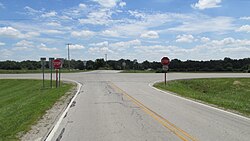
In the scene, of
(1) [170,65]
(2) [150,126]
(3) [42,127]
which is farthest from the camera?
(1) [170,65]

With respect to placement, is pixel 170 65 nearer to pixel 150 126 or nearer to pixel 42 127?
pixel 150 126

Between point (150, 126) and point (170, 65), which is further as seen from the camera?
point (170, 65)

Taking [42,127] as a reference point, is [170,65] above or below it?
above

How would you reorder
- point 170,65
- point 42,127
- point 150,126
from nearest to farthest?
point 150,126 < point 42,127 < point 170,65

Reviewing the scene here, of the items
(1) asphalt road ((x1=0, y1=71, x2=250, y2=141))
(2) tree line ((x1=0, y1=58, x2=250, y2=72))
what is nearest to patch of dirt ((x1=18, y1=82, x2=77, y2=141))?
(1) asphalt road ((x1=0, y1=71, x2=250, y2=141))

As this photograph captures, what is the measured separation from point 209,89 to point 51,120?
25495mm

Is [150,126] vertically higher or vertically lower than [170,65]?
lower

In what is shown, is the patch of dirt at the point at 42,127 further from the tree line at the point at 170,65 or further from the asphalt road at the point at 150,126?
the tree line at the point at 170,65

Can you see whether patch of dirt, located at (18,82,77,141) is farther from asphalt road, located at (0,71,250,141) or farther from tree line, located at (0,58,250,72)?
tree line, located at (0,58,250,72)

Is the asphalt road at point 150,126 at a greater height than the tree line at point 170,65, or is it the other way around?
the tree line at point 170,65

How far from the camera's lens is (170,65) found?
92750mm

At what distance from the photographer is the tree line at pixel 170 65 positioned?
77312mm

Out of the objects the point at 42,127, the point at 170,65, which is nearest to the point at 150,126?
the point at 42,127

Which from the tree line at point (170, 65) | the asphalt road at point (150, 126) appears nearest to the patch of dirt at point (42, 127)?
the asphalt road at point (150, 126)
